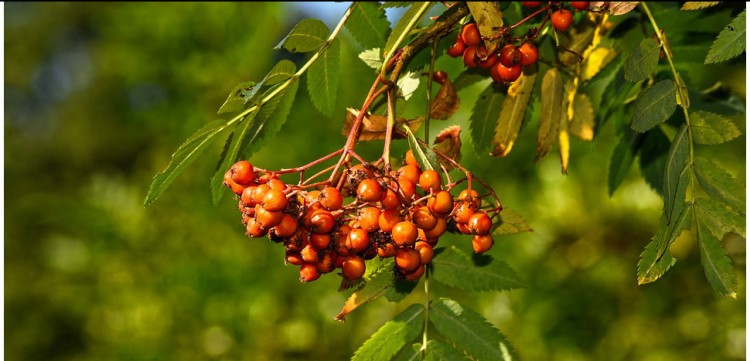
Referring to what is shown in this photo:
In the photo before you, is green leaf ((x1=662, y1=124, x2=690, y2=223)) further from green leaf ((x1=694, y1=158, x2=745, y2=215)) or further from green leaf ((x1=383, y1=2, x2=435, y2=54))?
green leaf ((x1=383, y1=2, x2=435, y2=54))

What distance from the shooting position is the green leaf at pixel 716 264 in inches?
29.7

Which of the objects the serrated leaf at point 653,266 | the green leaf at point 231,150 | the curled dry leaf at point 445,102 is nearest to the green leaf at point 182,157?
the green leaf at point 231,150

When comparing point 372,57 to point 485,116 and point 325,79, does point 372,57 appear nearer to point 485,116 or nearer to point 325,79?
point 325,79

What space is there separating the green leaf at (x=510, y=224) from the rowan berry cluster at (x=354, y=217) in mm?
130

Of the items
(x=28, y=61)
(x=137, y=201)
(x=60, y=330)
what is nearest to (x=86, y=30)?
(x=28, y=61)

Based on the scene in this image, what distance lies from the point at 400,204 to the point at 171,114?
233 cm

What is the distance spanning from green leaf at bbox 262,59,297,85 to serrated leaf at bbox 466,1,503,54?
224 millimetres

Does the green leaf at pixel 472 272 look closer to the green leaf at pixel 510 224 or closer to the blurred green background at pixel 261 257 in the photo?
the green leaf at pixel 510 224

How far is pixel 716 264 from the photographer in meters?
0.78

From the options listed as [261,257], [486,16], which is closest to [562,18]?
[486,16]

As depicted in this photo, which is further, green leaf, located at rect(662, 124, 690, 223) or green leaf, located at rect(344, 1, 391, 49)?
green leaf, located at rect(344, 1, 391, 49)

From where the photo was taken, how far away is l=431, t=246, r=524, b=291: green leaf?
0.94m

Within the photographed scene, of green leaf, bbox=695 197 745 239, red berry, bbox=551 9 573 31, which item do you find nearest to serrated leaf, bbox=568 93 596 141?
red berry, bbox=551 9 573 31

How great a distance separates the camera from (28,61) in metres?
8.40
